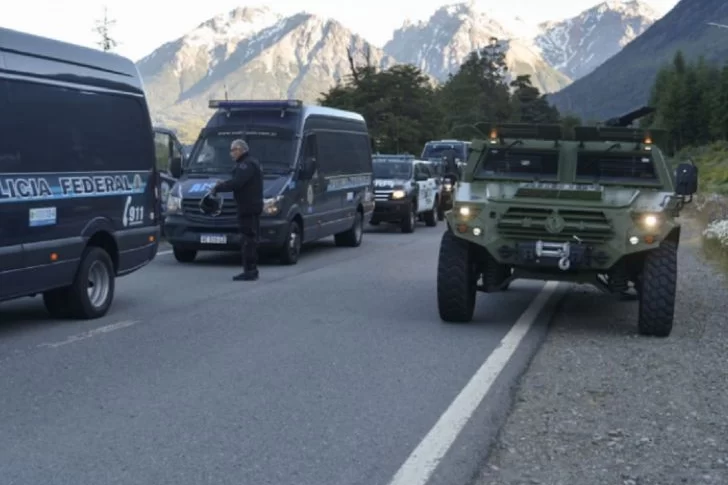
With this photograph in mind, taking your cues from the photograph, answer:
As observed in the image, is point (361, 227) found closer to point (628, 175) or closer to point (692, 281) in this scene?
point (692, 281)

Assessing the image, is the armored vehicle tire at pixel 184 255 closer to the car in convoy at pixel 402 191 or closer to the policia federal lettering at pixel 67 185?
the policia federal lettering at pixel 67 185

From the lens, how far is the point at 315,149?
18.0m

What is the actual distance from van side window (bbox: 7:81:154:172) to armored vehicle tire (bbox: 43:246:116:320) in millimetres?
929

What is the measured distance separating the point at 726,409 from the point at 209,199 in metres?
10.1

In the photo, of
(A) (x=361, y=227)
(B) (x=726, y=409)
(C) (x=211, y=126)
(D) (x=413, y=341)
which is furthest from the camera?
(A) (x=361, y=227)

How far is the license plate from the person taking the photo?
1634 cm

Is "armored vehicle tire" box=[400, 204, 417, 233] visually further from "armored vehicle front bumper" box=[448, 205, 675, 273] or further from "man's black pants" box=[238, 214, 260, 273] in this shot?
"armored vehicle front bumper" box=[448, 205, 675, 273]

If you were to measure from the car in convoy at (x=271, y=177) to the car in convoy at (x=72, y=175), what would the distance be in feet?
13.3

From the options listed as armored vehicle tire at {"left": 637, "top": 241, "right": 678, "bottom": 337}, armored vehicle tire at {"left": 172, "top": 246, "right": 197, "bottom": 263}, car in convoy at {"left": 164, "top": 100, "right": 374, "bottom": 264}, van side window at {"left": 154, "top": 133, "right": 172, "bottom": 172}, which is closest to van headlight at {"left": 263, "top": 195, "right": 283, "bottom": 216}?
A: car in convoy at {"left": 164, "top": 100, "right": 374, "bottom": 264}

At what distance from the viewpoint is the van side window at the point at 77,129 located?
970cm

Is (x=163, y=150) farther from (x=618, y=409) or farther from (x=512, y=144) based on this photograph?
(x=618, y=409)

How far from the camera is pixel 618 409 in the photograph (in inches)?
293

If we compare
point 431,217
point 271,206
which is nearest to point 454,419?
point 271,206

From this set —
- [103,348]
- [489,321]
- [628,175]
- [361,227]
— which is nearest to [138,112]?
[103,348]
